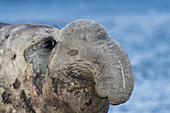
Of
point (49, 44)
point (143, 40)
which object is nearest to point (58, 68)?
point (49, 44)

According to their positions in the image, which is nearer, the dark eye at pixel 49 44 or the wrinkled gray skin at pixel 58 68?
the wrinkled gray skin at pixel 58 68

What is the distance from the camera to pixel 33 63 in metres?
2.77

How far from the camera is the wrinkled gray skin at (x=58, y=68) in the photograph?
2.67 m

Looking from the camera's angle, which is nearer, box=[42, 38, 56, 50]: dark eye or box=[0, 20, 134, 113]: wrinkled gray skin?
box=[0, 20, 134, 113]: wrinkled gray skin

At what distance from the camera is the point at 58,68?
2736 mm

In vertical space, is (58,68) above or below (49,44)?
below

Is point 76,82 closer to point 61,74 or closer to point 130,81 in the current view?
point 61,74

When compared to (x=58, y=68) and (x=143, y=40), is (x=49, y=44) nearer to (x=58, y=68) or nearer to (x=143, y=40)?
(x=58, y=68)

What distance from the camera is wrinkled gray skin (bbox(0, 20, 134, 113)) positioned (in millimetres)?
2668

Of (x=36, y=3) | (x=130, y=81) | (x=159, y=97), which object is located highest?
(x=36, y=3)

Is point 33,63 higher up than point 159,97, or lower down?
higher up

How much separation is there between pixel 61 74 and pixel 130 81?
1.42 feet

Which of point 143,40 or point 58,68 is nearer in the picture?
point 58,68

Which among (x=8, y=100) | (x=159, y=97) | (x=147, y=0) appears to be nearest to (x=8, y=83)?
(x=8, y=100)
